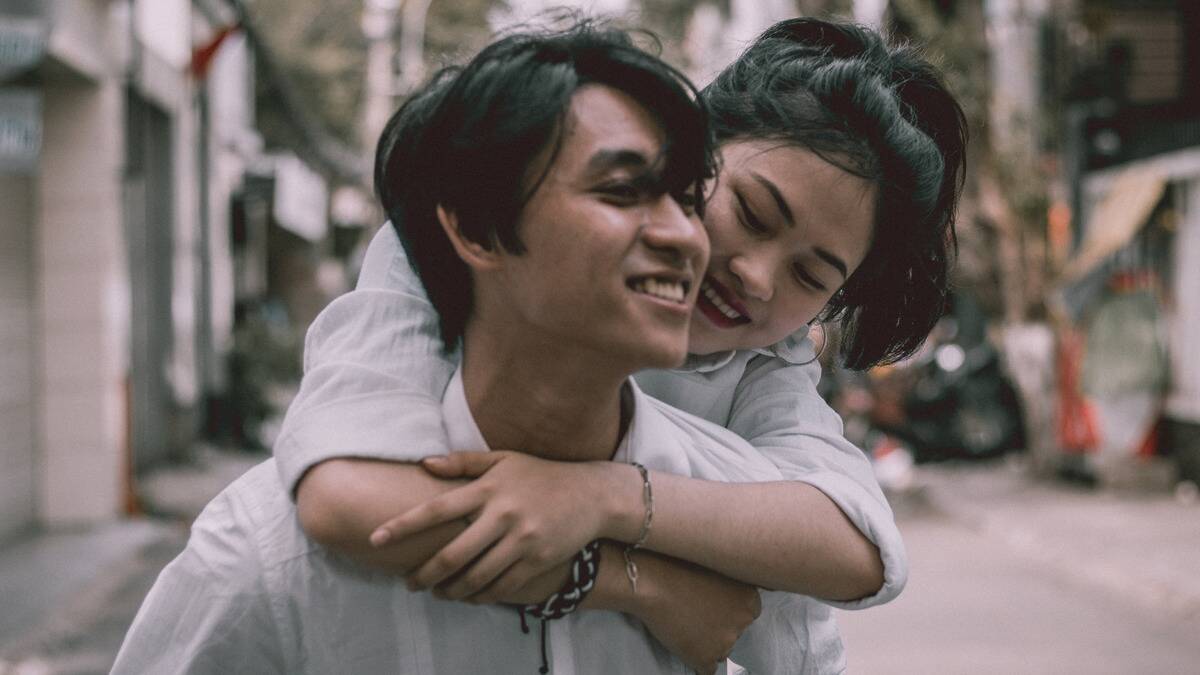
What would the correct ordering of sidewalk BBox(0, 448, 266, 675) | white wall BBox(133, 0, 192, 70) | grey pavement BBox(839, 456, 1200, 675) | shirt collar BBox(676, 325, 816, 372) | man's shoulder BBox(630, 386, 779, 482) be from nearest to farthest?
man's shoulder BBox(630, 386, 779, 482)
shirt collar BBox(676, 325, 816, 372)
sidewalk BBox(0, 448, 266, 675)
grey pavement BBox(839, 456, 1200, 675)
white wall BBox(133, 0, 192, 70)

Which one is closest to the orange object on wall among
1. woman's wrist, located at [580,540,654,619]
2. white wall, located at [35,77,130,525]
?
white wall, located at [35,77,130,525]

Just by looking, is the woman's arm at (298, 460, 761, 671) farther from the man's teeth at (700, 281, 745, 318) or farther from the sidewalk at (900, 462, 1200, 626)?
the sidewalk at (900, 462, 1200, 626)

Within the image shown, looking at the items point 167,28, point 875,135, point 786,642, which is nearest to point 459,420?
point 786,642

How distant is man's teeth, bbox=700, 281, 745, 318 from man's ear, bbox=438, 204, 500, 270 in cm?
47

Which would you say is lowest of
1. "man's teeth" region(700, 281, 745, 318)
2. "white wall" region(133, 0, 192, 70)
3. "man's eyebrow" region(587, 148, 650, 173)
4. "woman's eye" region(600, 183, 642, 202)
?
"white wall" region(133, 0, 192, 70)

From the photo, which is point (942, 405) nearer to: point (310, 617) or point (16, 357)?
point (16, 357)

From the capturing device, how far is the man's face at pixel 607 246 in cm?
131

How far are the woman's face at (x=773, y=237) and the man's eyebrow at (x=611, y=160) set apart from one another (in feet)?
1.38

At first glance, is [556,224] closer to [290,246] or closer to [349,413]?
[349,413]

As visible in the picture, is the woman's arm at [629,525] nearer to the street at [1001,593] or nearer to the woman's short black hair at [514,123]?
the woman's short black hair at [514,123]

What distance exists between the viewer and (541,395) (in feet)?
4.79

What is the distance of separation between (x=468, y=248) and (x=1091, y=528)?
898 cm

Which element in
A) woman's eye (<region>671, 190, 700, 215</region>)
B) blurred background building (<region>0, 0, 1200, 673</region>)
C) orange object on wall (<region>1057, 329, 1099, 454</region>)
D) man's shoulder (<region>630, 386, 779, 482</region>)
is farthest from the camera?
orange object on wall (<region>1057, 329, 1099, 454</region>)

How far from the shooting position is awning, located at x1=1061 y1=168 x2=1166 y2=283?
1063 cm
